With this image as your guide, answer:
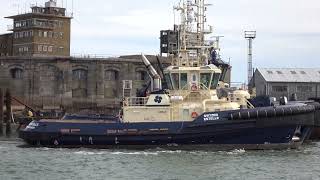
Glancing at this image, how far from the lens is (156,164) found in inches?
990

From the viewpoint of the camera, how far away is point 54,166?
2483 centimetres

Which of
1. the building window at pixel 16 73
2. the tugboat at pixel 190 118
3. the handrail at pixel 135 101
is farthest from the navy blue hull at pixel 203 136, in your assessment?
the building window at pixel 16 73

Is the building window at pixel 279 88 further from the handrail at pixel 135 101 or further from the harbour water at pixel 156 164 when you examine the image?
the handrail at pixel 135 101

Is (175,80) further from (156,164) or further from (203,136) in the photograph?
(156,164)

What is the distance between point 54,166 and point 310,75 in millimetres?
48217

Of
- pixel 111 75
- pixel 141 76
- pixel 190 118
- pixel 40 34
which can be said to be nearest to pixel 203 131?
pixel 190 118

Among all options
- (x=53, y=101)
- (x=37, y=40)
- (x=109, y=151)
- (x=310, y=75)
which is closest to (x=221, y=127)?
(x=109, y=151)

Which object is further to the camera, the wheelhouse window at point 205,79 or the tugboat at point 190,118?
the wheelhouse window at point 205,79

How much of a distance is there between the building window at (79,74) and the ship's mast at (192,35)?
32297 millimetres

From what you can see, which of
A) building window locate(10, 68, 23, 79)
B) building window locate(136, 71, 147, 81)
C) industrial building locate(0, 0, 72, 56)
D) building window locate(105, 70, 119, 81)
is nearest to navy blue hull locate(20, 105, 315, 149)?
building window locate(10, 68, 23, 79)

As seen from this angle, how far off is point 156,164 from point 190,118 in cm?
553

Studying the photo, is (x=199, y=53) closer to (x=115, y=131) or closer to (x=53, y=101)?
(x=115, y=131)

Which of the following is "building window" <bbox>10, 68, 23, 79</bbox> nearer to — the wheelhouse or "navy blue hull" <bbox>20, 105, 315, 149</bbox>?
"navy blue hull" <bbox>20, 105, 315, 149</bbox>

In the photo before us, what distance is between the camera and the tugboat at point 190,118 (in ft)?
96.4
